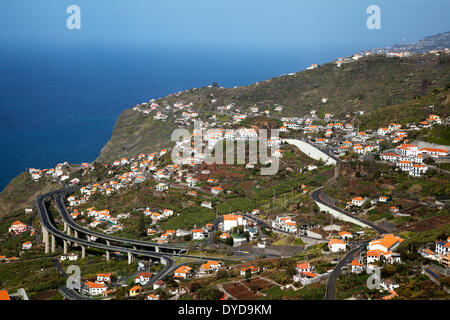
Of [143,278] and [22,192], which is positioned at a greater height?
[143,278]

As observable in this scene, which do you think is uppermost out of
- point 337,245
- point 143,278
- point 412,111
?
point 412,111

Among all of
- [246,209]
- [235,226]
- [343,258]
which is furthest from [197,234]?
[343,258]

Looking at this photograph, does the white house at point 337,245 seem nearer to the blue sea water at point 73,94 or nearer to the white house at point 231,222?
the white house at point 231,222

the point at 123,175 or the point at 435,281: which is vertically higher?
the point at 435,281

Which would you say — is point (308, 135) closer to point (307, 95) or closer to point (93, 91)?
point (307, 95)

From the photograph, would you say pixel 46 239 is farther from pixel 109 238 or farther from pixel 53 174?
pixel 53 174

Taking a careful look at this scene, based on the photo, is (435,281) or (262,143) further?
(262,143)

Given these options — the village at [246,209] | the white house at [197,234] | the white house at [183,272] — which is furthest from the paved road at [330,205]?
the white house at [183,272]

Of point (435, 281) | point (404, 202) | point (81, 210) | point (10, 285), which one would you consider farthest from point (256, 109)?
point (435, 281)
